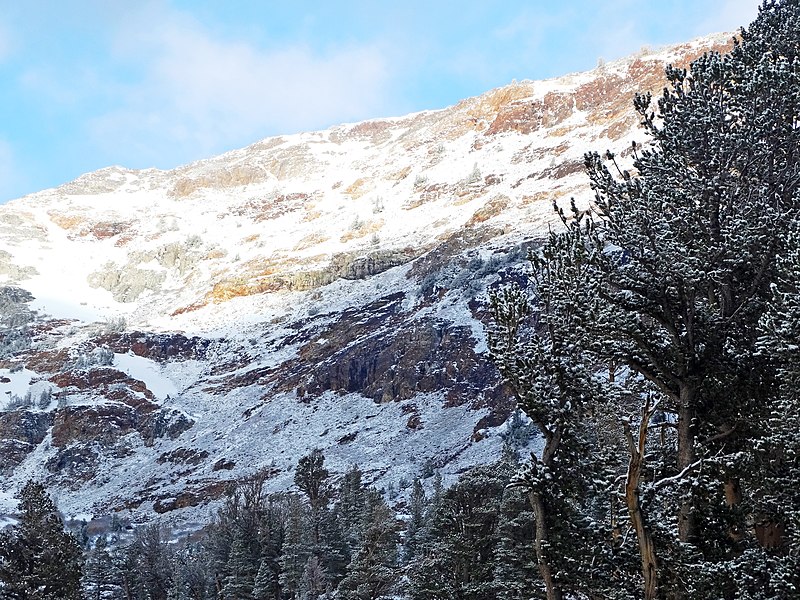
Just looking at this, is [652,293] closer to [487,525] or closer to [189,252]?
[487,525]

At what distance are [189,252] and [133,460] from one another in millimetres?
79645

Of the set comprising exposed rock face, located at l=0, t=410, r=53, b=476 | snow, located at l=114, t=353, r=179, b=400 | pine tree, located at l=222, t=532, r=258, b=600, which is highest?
snow, located at l=114, t=353, r=179, b=400

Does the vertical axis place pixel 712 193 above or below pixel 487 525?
above

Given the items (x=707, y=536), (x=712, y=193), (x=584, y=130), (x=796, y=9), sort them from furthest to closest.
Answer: (x=584, y=130) → (x=796, y=9) → (x=712, y=193) → (x=707, y=536)

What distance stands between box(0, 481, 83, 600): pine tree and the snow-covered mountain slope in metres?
24.7

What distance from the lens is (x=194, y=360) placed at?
342 feet

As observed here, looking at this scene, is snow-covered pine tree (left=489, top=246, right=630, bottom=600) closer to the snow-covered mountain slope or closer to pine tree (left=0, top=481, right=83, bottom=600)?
pine tree (left=0, top=481, right=83, bottom=600)

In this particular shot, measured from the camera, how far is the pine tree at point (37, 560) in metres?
Result: 23.8

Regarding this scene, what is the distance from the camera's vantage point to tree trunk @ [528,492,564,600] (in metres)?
9.38

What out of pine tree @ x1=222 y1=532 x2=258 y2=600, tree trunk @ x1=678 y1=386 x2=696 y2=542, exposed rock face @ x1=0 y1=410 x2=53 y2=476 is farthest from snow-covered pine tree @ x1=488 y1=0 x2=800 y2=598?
exposed rock face @ x1=0 y1=410 x2=53 y2=476

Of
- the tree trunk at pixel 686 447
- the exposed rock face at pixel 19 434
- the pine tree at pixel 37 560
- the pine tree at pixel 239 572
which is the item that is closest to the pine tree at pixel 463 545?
the pine tree at pixel 239 572

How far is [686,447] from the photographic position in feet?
32.0

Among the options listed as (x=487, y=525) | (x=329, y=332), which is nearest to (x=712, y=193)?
(x=487, y=525)

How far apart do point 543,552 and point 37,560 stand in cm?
2182
